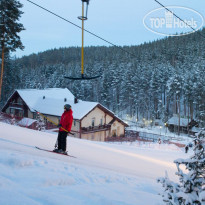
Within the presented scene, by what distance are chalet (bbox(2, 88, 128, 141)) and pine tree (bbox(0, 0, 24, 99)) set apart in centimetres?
1271

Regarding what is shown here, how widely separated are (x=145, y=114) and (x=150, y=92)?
697 cm

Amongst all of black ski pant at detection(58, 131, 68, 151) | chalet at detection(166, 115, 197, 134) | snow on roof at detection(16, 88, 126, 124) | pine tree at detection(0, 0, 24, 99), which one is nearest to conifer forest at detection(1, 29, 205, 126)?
chalet at detection(166, 115, 197, 134)

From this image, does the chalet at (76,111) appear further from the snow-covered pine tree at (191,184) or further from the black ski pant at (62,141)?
the snow-covered pine tree at (191,184)

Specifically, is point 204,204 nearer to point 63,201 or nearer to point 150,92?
point 63,201

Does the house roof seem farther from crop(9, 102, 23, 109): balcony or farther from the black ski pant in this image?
the black ski pant

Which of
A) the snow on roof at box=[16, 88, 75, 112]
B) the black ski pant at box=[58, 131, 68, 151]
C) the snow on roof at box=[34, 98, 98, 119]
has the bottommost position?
the black ski pant at box=[58, 131, 68, 151]

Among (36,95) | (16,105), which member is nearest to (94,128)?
(36,95)

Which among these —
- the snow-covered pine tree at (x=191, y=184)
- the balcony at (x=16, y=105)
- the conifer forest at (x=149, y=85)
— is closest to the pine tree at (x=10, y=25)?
the balcony at (x=16, y=105)

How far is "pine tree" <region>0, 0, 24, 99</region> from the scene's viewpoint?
2341cm

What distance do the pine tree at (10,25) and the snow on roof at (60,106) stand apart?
12557 millimetres

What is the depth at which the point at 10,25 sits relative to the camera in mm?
23656

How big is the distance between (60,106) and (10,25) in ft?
52.8

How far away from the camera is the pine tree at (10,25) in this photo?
922 inches

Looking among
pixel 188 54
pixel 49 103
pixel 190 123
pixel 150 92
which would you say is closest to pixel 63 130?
pixel 49 103
